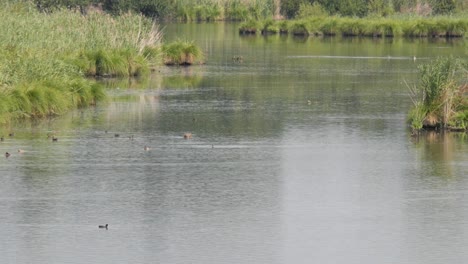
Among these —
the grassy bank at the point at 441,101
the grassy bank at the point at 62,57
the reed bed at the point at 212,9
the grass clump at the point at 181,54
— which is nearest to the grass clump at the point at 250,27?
the reed bed at the point at 212,9

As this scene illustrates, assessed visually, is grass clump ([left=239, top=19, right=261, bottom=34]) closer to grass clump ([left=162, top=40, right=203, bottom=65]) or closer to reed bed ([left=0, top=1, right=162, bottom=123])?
grass clump ([left=162, top=40, right=203, bottom=65])

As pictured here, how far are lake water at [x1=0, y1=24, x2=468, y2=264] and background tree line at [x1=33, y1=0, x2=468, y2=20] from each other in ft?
196

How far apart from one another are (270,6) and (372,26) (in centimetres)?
2297

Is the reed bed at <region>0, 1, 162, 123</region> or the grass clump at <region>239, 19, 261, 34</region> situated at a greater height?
the reed bed at <region>0, 1, 162, 123</region>

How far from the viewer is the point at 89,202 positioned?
20703 millimetres

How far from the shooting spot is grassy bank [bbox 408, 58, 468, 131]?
29.5 meters

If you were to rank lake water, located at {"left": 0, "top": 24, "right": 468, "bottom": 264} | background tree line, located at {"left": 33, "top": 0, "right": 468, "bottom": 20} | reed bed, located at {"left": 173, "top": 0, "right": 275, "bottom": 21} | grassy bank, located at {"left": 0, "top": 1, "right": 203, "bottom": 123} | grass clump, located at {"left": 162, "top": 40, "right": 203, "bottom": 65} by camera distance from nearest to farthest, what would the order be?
lake water, located at {"left": 0, "top": 24, "right": 468, "bottom": 264}, grassy bank, located at {"left": 0, "top": 1, "right": 203, "bottom": 123}, grass clump, located at {"left": 162, "top": 40, "right": 203, "bottom": 65}, background tree line, located at {"left": 33, "top": 0, "right": 468, "bottom": 20}, reed bed, located at {"left": 173, "top": 0, "right": 275, "bottom": 21}

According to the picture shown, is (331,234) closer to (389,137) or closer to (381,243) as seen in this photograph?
(381,243)

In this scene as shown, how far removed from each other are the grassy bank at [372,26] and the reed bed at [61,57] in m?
34.8

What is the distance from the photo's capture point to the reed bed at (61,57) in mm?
32312

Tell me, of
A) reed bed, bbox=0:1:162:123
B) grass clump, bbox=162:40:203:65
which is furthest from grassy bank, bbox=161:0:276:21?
reed bed, bbox=0:1:162:123

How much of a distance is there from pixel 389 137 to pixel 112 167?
25.9ft

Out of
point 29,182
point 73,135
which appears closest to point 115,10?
point 73,135

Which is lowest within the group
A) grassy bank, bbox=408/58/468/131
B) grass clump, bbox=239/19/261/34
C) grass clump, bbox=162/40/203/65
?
grass clump, bbox=239/19/261/34
